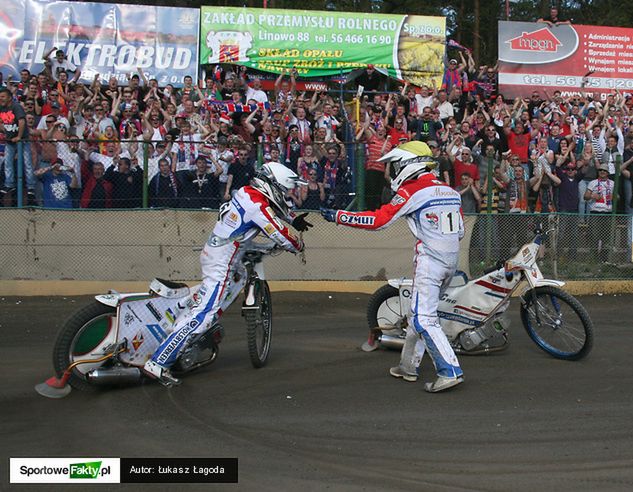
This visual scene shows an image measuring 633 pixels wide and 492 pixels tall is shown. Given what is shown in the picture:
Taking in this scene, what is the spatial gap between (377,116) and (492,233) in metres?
4.39

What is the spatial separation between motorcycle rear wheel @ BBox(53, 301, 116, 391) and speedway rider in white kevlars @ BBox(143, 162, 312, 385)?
472mm

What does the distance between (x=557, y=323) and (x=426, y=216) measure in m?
1.96

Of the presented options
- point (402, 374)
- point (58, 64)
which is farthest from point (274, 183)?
point (58, 64)

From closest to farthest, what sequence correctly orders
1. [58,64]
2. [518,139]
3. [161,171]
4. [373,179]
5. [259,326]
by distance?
[259,326]
[161,171]
[373,179]
[518,139]
[58,64]

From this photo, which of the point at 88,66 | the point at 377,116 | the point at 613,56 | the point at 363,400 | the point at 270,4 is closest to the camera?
the point at 363,400

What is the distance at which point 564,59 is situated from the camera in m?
20.1

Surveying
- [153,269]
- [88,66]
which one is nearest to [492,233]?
[153,269]

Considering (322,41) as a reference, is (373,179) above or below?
below

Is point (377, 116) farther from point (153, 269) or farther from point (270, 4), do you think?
point (270, 4)

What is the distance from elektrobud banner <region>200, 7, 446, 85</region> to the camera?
17.9 m

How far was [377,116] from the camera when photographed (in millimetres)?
15828

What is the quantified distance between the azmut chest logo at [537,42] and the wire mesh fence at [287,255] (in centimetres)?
847

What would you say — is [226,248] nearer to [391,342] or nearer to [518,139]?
[391,342]

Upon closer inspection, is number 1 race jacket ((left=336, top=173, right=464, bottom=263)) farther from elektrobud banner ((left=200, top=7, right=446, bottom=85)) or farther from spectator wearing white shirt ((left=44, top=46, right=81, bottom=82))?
elektrobud banner ((left=200, top=7, right=446, bottom=85))
